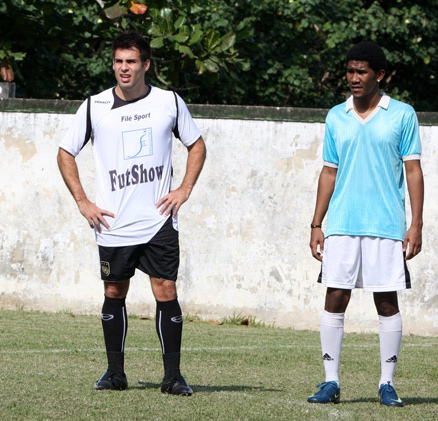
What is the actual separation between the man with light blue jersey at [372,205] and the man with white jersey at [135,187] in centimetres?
89

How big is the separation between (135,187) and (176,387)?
3.76 feet

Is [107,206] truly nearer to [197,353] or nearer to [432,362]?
[197,353]

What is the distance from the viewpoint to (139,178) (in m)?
6.35

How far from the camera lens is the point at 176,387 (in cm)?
622

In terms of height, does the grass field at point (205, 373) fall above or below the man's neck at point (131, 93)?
below

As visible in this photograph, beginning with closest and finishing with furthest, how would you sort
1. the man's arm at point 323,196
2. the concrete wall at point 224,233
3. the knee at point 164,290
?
the man's arm at point 323,196, the knee at point 164,290, the concrete wall at point 224,233

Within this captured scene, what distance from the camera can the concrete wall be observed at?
1083cm

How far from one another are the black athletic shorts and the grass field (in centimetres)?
67

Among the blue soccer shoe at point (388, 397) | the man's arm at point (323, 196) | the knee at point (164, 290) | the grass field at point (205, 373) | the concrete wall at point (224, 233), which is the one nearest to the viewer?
the grass field at point (205, 373)

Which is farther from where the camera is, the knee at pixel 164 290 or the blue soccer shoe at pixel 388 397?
the knee at pixel 164 290

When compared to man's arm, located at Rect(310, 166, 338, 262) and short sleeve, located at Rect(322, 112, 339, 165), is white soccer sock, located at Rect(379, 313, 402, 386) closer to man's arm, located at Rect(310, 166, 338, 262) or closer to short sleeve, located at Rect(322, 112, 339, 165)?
man's arm, located at Rect(310, 166, 338, 262)

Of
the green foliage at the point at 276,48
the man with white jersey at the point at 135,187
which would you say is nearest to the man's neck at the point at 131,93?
the man with white jersey at the point at 135,187

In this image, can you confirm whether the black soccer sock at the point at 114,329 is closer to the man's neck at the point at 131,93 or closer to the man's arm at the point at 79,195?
the man's arm at the point at 79,195

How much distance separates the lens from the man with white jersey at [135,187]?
20.8 feet
